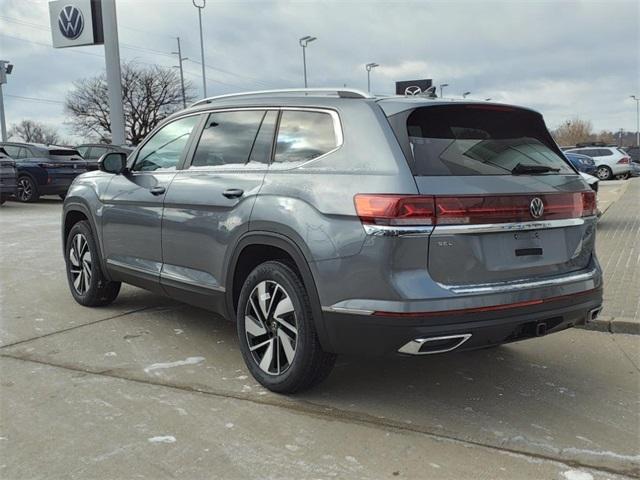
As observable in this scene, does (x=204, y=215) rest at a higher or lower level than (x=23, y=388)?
higher

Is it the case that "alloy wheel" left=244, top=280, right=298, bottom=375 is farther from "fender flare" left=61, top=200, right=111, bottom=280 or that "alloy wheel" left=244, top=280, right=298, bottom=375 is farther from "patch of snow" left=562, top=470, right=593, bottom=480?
"fender flare" left=61, top=200, right=111, bottom=280

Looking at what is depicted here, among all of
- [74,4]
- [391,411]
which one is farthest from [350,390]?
[74,4]

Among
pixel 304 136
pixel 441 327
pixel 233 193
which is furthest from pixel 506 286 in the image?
pixel 233 193

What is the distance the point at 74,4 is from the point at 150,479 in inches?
884

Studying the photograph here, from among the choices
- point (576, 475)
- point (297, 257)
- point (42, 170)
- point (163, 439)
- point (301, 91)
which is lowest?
point (576, 475)

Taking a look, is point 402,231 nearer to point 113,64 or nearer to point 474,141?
point 474,141

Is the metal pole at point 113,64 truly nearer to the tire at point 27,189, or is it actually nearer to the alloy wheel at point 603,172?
the tire at point 27,189

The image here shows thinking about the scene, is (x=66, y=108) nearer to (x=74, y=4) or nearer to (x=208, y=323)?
(x=74, y=4)

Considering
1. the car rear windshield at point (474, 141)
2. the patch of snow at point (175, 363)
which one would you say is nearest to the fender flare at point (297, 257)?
the car rear windshield at point (474, 141)

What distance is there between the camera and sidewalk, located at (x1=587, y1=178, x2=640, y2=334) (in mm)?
5164

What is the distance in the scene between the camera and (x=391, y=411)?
141 inches

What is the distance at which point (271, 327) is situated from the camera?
3754 millimetres

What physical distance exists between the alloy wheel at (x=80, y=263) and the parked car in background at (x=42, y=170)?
37.4ft

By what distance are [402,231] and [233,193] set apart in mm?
1339
